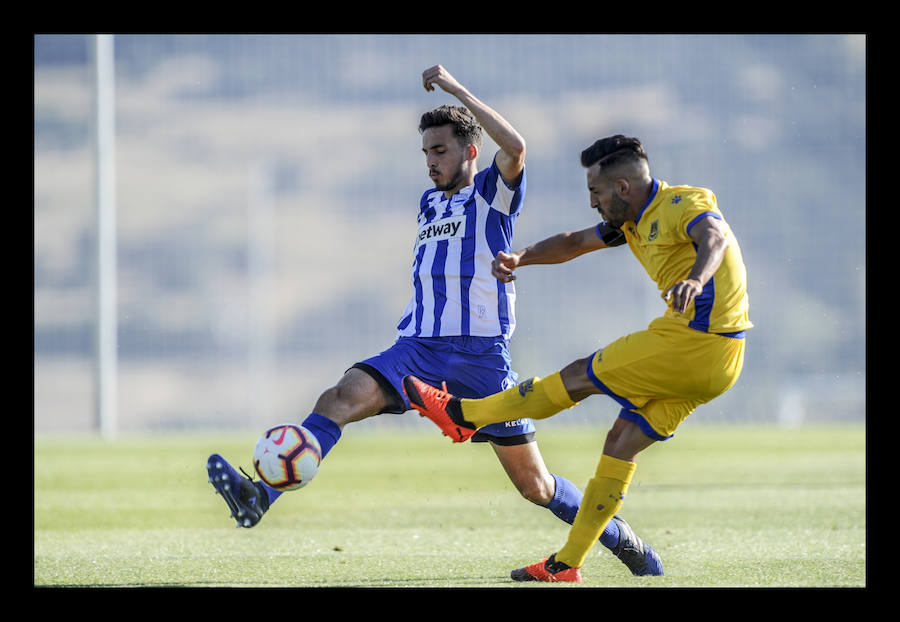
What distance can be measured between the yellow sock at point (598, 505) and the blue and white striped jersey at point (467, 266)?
103 cm

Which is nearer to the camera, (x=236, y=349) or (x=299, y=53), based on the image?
(x=236, y=349)

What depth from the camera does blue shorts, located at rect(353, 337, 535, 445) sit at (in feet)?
17.2

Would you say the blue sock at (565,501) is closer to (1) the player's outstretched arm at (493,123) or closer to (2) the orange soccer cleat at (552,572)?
(2) the orange soccer cleat at (552,572)

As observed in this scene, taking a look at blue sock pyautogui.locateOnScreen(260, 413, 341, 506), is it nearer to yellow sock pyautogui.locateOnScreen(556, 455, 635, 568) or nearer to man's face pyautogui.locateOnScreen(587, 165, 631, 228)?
yellow sock pyautogui.locateOnScreen(556, 455, 635, 568)

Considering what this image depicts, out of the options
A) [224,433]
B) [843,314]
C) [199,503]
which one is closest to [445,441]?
[224,433]

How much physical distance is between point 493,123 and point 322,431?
5.23 feet

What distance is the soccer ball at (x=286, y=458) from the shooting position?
470 centimetres

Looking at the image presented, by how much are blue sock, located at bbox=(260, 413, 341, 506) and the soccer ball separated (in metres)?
0.10

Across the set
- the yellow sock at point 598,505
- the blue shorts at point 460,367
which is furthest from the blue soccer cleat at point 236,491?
the yellow sock at point 598,505

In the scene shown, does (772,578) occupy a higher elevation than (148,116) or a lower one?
lower

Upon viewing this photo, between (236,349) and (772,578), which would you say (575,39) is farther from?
(772,578)

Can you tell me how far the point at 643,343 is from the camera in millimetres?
4570

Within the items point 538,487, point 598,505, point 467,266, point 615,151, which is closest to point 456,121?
point 467,266

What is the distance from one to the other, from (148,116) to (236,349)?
6.36m
